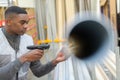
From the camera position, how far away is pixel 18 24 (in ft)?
5.34

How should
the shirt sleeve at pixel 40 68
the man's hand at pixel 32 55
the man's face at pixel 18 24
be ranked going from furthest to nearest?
the shirt sleeve at pixel 40 68
the man's face at pixel 18 24
the man's hand at pixel 32 55

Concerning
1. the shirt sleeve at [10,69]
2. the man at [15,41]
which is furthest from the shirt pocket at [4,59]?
the shirt sleeve at [10,69]

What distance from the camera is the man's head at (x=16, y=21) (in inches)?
64.1

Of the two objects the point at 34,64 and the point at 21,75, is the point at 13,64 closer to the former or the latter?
the point at 21,75

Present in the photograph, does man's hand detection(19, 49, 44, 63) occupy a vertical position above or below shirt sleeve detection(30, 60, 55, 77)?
above

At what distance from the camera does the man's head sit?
1.63 metres

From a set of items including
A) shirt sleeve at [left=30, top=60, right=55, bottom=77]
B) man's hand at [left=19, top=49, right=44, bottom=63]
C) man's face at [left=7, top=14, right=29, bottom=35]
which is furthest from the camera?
shirt sleeve at [left=30, top=60, right=55, bottom=77]

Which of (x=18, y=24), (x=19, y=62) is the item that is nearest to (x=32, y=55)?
(x=19, y=62)

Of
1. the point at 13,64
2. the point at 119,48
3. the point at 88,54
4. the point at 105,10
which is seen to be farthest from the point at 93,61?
the point at 105,10

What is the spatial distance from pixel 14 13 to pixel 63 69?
0.92 metres

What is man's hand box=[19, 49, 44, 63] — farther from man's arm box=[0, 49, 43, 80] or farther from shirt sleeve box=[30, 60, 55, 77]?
shirt sleeve box=[30, 60, 55, 77]

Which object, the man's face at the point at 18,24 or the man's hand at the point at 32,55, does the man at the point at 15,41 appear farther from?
the man's hand at the point at 32,55

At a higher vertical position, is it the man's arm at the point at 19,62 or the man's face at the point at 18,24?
the man's face at the point at 18,24

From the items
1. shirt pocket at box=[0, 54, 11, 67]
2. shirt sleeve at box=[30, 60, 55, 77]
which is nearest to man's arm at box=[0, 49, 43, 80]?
shirt pocket at box=[0, 54, 11, 67]
